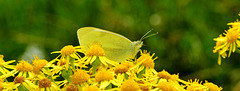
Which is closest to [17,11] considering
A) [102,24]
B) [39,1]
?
[39,1]

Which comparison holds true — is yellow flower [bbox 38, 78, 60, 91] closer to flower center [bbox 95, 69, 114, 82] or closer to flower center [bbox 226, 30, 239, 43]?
flower center [bbox 95, 69, 114, 82]

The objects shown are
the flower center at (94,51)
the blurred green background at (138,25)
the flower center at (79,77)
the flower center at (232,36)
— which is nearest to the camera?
the flower center at (79,77)

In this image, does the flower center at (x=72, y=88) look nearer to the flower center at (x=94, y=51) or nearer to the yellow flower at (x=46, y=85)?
the yellow flower at (x=46, y=85)

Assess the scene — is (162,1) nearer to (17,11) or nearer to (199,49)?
(199,49)

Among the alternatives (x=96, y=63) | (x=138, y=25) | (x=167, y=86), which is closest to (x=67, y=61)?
(x=96, y=63)

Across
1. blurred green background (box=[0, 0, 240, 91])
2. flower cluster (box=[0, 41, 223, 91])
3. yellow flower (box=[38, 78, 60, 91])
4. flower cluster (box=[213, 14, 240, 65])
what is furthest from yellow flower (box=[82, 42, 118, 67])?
blurred green background (box=[0, 0, 240, 91])

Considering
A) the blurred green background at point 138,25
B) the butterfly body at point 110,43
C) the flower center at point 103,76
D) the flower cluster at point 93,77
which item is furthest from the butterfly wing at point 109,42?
the blurred green background at point 138,25
